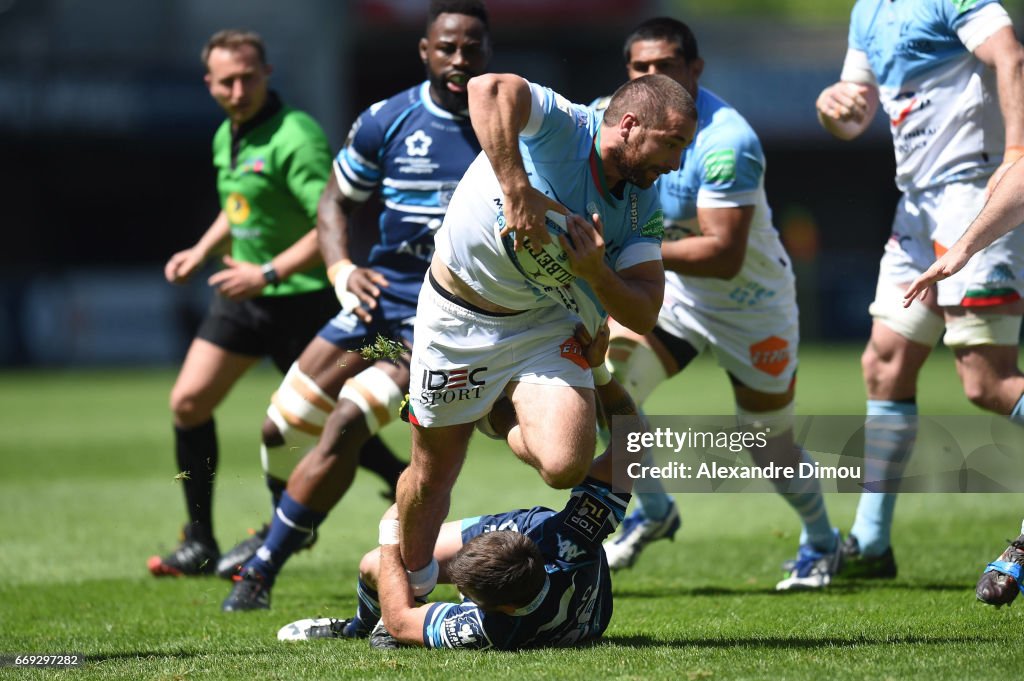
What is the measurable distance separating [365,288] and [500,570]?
1990mm

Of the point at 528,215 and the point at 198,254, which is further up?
the point at 528,215

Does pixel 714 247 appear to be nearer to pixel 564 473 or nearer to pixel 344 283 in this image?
pixel 344 283

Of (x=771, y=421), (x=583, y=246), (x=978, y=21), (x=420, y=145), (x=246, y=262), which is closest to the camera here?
(x=583, y=246)

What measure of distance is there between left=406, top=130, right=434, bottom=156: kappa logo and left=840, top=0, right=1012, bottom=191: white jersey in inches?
84.0

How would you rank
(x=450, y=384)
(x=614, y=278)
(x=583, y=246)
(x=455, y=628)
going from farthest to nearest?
(x=450, y=384)
(x=455, y=628)
(x=614, y=278)
(x=583, y=246)

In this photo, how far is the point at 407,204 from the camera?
258 inches

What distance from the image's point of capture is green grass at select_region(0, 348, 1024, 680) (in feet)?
15.2

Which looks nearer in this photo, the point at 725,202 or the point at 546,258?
the point at 546,258

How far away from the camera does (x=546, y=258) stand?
15.3 feet

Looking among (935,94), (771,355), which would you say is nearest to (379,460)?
(771,355)

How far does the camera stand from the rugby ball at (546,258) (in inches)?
181

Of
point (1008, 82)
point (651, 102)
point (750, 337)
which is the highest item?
point (651, 102)

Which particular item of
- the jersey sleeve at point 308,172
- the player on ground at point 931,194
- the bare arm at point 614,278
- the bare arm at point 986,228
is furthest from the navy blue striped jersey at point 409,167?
the bare arm at point 986,228

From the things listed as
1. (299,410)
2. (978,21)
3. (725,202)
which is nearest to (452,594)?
(299,410)
